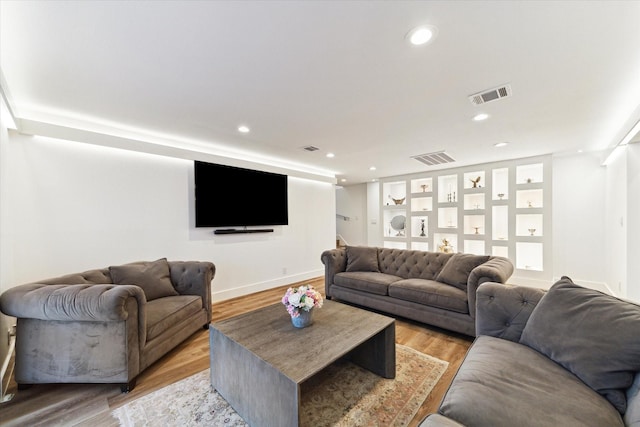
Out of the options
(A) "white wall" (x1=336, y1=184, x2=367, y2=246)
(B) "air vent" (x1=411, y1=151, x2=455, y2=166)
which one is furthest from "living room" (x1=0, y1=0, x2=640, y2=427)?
Result: (A) "white wall" (x1=336, y1=184, x2=367, y2=246)

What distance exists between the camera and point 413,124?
119 inches

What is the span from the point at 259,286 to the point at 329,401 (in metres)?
3.03

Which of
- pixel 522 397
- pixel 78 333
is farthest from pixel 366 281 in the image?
pixel 78 333

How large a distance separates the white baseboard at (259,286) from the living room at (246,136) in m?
0.04

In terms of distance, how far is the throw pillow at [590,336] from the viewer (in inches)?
43.3

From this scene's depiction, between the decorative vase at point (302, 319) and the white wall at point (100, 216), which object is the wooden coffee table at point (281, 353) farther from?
the white wall at point (100, 216)

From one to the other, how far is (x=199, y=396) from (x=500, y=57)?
322cm

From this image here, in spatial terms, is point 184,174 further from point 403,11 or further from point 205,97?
point 403,11

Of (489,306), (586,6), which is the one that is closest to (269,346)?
(489,306)

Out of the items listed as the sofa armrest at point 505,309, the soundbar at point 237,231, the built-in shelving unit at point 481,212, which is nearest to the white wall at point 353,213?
the built-in shelving unit at point 481,212

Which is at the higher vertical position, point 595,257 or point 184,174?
point 184,174

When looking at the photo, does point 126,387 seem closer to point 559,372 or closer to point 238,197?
point 559,372

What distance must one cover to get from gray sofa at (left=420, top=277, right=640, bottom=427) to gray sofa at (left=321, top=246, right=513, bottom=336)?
1.09 m

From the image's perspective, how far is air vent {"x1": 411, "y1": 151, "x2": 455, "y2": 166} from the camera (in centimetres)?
439
